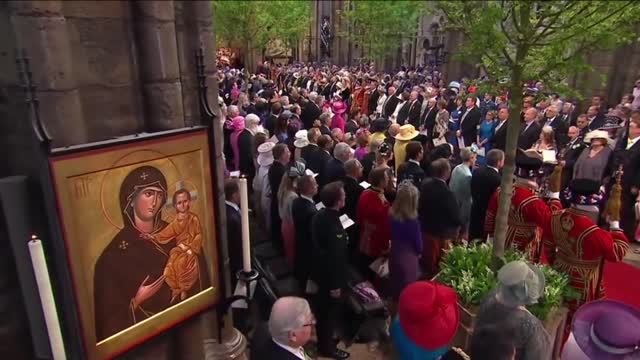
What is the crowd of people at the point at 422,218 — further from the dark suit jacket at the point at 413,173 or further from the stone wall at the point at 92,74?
the stone wall at the point at 92,74

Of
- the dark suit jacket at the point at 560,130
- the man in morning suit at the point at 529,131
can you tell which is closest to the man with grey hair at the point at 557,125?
the dark suit jacket at the point at 560,130

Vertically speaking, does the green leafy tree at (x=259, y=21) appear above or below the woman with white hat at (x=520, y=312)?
above

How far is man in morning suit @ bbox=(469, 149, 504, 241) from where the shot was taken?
215 inches

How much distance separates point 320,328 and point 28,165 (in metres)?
3.07

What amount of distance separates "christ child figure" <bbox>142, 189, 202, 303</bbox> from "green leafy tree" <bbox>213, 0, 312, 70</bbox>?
91 cm

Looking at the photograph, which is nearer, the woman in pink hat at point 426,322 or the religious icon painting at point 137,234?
the religious icon painting at point 137,234

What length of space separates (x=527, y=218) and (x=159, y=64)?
12.7 feet

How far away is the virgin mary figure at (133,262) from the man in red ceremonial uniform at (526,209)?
3.50 meters

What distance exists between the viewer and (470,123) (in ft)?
34.0

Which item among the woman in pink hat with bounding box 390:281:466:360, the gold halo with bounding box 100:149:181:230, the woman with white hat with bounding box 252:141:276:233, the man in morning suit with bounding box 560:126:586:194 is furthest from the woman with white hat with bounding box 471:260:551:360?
the man in morning suit with bounding box 560:126:586:194

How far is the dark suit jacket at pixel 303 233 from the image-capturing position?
14.4 feet

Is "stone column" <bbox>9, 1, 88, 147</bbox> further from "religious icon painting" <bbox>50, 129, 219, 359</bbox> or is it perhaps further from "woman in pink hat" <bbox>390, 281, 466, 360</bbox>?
"woman in pink hat" <bbox>390, 281, 466, 360</bbox>

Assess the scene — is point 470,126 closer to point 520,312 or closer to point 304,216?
point 304,216

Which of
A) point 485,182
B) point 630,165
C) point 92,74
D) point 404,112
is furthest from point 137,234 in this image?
point 404,112
